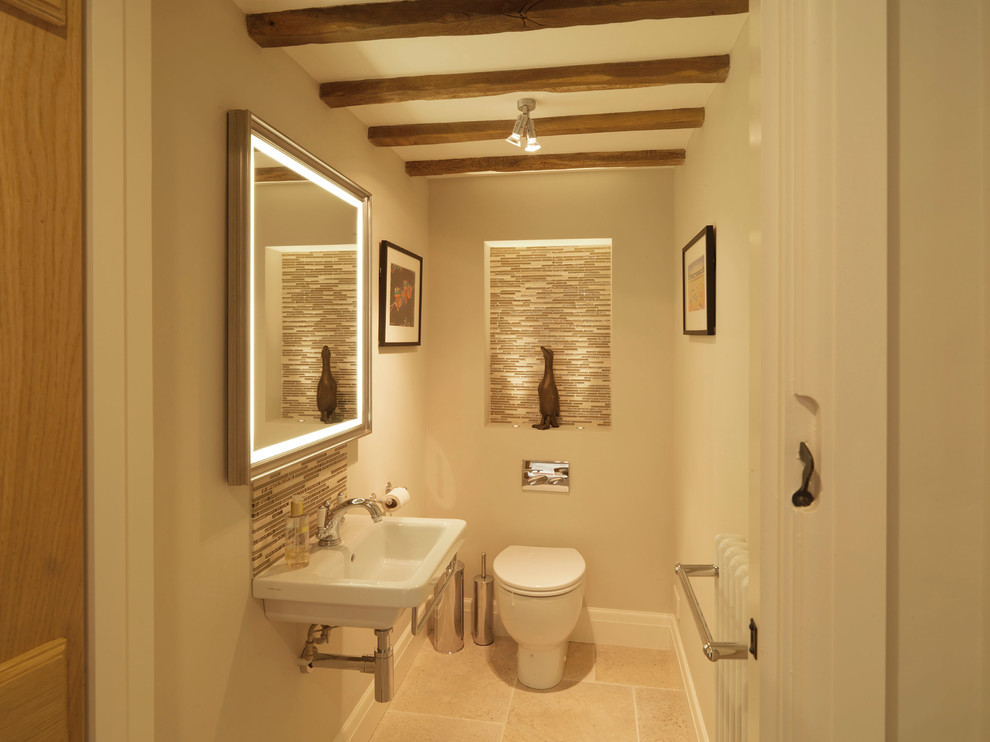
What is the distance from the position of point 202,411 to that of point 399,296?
51.0 inches

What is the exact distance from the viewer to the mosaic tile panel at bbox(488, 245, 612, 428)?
9.95 ft

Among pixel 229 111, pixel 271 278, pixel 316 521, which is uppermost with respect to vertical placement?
pixel 229 111

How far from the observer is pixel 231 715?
53.9 inches

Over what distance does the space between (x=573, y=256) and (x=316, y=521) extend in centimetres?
202

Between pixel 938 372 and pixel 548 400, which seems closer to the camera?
pixel 938 372

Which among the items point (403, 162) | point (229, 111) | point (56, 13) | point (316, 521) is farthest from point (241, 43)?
point (316, 521)

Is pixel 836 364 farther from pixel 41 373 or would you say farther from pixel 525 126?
pixel 525 126

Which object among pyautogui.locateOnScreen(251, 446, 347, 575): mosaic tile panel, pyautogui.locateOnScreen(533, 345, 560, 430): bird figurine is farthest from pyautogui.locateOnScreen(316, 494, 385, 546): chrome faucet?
pyautogui.locateOnScreen(533, 345, 560, 430): bird figurine

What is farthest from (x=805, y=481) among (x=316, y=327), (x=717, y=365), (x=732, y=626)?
(x=316, y=327)

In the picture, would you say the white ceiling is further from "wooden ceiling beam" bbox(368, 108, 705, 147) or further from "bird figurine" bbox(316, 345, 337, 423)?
"bird figurine" bbox(316, 345, 337, 423)

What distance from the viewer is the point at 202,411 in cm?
128

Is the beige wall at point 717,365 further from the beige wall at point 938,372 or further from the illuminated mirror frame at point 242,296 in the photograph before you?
the illuminated mirror frame at point 242,296

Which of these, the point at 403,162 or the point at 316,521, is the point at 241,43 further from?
the point at 316,521

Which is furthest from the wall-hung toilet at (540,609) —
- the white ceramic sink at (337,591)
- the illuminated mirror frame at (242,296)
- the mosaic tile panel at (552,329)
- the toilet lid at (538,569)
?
the illuminated mirror frame at (242,296)
